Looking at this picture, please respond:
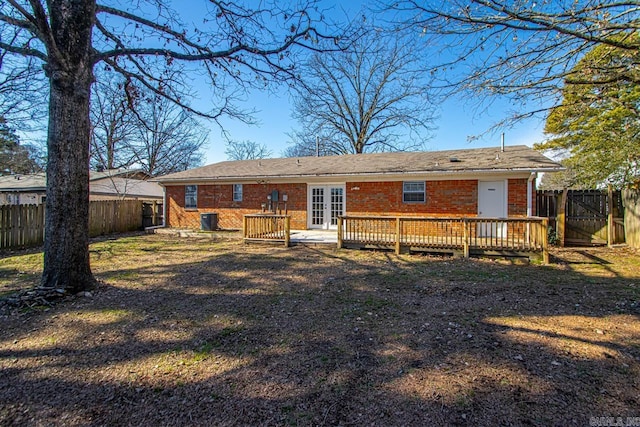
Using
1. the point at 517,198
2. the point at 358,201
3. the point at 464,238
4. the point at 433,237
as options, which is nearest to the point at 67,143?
the point at 433,237

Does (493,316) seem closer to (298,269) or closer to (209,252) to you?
(298,269)

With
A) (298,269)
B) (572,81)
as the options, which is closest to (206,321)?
(298,269)

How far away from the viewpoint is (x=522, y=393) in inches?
97.0

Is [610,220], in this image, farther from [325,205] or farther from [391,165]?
[325,205]

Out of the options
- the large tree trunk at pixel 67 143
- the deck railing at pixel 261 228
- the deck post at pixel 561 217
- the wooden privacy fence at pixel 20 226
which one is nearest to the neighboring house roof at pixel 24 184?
the wooden privacy fence at pixel 20 226

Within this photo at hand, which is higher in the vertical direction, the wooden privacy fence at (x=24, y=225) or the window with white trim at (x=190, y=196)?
the window with white trim at (x=190, y=196)

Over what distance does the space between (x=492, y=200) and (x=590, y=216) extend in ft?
11.1

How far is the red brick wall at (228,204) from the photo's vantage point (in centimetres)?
1392

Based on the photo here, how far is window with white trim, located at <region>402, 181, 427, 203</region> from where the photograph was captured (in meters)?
11.8

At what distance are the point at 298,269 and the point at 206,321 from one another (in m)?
3.26

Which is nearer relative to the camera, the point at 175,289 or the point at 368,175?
the point at 175,289

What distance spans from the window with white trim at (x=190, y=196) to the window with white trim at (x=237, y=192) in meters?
→ 2.22

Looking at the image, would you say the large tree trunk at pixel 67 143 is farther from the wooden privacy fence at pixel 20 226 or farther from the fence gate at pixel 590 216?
the fence gate at pixel 590 216

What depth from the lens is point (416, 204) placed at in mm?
11844
